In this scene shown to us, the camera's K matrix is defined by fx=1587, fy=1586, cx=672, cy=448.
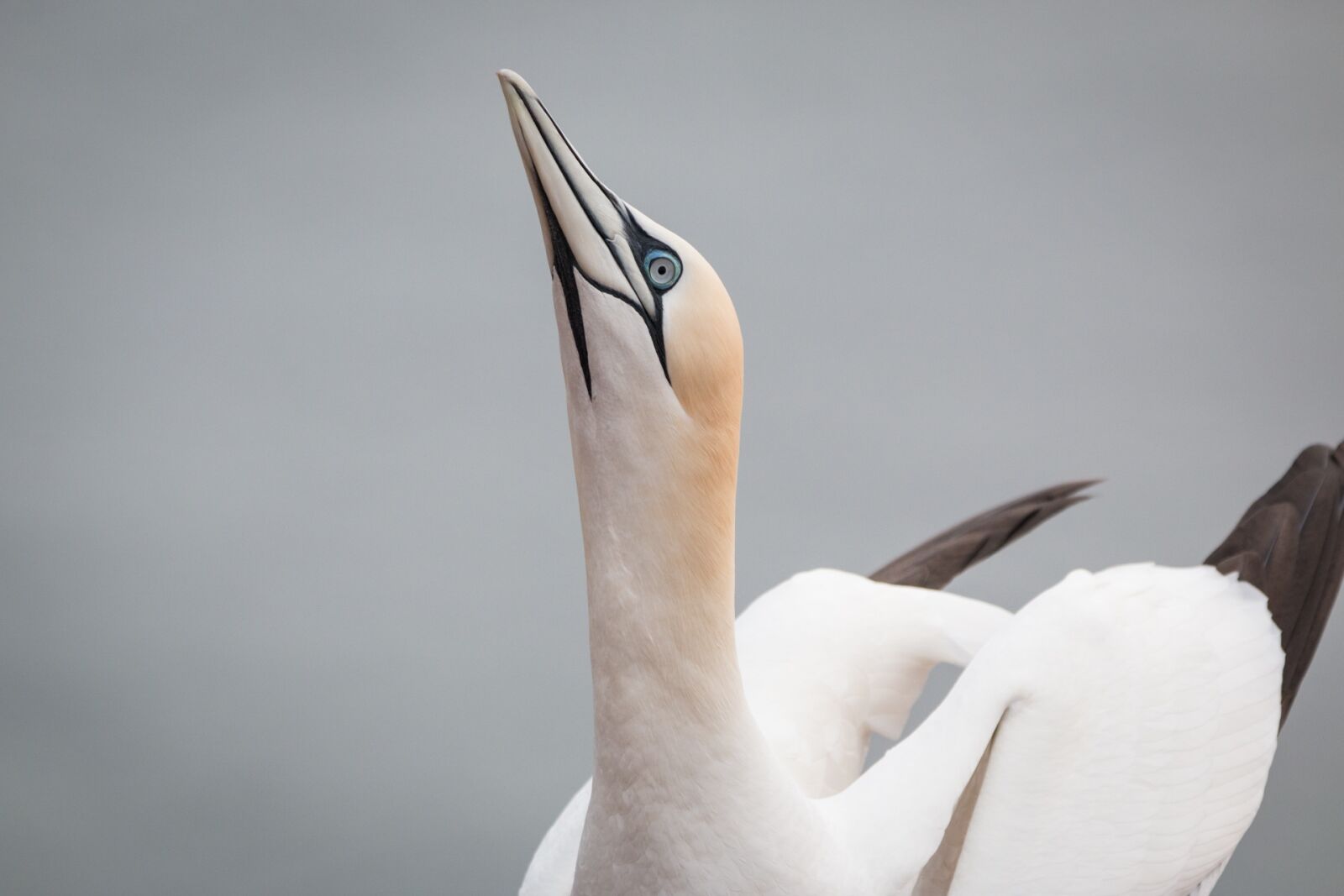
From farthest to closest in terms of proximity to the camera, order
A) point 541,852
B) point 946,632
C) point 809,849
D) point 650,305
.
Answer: point 946,632 → point 541,852 → point 809,849 → point 650,305

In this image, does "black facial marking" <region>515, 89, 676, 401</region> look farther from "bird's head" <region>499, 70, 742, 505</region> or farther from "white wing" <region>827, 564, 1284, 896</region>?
"white wing" <region>827, 564, 1284, 896</region>

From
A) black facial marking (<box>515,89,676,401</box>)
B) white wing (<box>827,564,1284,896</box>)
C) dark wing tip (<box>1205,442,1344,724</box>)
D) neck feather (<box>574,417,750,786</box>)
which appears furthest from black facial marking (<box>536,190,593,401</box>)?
dark wing tip (<box>1205,442,1344,724</box>)

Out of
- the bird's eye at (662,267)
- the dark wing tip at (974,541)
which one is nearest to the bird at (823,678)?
the bird's eye at (662,267)

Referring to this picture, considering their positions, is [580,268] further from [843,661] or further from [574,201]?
[843,661]

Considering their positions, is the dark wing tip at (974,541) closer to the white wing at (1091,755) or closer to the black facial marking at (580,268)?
the white wing at (1091,755)

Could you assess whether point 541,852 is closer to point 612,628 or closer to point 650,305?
Result: point 612,628

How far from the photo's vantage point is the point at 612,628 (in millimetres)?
2334

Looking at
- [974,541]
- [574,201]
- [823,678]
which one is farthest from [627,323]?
[974,541]

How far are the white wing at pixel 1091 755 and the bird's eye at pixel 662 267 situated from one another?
96cm

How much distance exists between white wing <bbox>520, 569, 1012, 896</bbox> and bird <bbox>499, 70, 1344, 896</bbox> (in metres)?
0.01

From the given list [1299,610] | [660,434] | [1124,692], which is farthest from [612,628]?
[1299,610]

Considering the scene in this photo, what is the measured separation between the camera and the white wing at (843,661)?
329 centimetres

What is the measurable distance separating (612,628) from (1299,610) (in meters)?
1.57

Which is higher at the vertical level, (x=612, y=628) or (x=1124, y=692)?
(x=612, y=628)
